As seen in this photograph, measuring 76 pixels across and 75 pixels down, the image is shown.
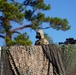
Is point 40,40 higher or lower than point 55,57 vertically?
higher

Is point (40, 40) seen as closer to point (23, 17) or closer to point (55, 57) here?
point (55, 57)

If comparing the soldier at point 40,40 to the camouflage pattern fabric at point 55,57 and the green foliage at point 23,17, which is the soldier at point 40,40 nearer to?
the camouflage pattern fabric at point 55,57

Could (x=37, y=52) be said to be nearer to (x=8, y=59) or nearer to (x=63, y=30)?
(x=8, y=59)

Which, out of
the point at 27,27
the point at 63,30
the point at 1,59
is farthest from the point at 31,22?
the point at 1,59

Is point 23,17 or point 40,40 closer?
point 40,40

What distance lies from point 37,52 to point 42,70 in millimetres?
306

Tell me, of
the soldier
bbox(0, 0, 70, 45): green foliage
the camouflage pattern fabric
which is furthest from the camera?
bbox(0, 0, 70, 45): green foliage

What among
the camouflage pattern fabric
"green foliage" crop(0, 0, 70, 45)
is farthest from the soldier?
"green foliage" crop(0, 0, 70, 45)

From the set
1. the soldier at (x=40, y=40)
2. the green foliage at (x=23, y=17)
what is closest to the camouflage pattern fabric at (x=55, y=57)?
the soldier at (x=40, y=40)

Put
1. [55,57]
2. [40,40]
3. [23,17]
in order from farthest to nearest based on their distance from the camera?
[23,17] < [40,40] < [55,57]

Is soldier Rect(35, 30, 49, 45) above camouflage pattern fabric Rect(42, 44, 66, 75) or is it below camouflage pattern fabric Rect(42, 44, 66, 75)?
above

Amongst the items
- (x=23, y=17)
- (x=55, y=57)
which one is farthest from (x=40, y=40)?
(x=23, y=17)

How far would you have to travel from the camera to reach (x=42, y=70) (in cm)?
603

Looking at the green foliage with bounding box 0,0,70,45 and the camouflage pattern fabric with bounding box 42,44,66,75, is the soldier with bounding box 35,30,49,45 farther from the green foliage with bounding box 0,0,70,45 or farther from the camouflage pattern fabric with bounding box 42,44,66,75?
the green foliage with bounding box 0,0,70,45
